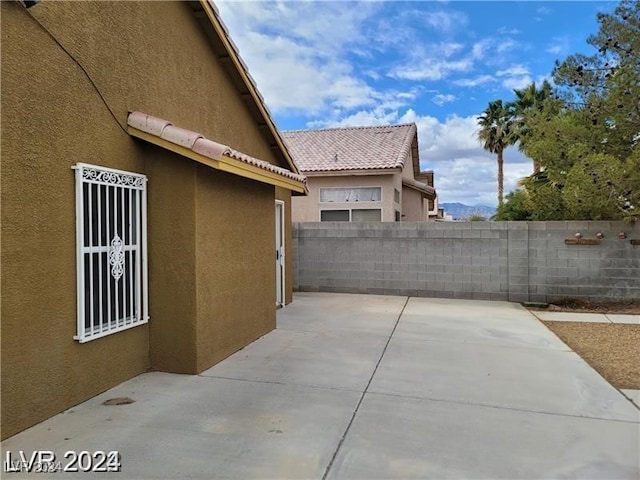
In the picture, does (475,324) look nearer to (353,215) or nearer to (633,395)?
(633,395)

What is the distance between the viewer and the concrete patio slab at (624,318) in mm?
8984

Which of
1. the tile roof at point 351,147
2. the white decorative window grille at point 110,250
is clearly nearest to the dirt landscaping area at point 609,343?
the white decorative window grille at point 110,250

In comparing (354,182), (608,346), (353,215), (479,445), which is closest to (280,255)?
(353,215)

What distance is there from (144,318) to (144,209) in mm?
1364

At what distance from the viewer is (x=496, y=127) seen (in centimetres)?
2655

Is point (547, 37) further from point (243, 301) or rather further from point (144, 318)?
point (144, 318)

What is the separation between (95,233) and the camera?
4699 millimetres

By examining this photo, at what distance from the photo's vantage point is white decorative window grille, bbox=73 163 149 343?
446 centimetres

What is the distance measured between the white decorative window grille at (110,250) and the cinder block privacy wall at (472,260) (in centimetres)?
776

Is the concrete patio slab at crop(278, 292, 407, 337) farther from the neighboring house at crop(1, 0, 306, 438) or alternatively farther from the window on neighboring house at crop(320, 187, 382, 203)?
the window on neighboring house at crop(320, 187, 382, 203)

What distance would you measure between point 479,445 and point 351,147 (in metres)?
15.2

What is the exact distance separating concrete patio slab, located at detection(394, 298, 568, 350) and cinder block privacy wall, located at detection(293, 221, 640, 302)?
78cm

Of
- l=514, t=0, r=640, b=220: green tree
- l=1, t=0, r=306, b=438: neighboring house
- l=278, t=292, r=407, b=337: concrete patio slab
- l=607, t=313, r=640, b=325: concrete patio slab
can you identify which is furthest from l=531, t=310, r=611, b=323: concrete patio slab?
l=1, t=0, r=306, b=438: neighboring house

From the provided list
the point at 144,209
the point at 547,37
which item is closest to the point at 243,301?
the point at 144,209
